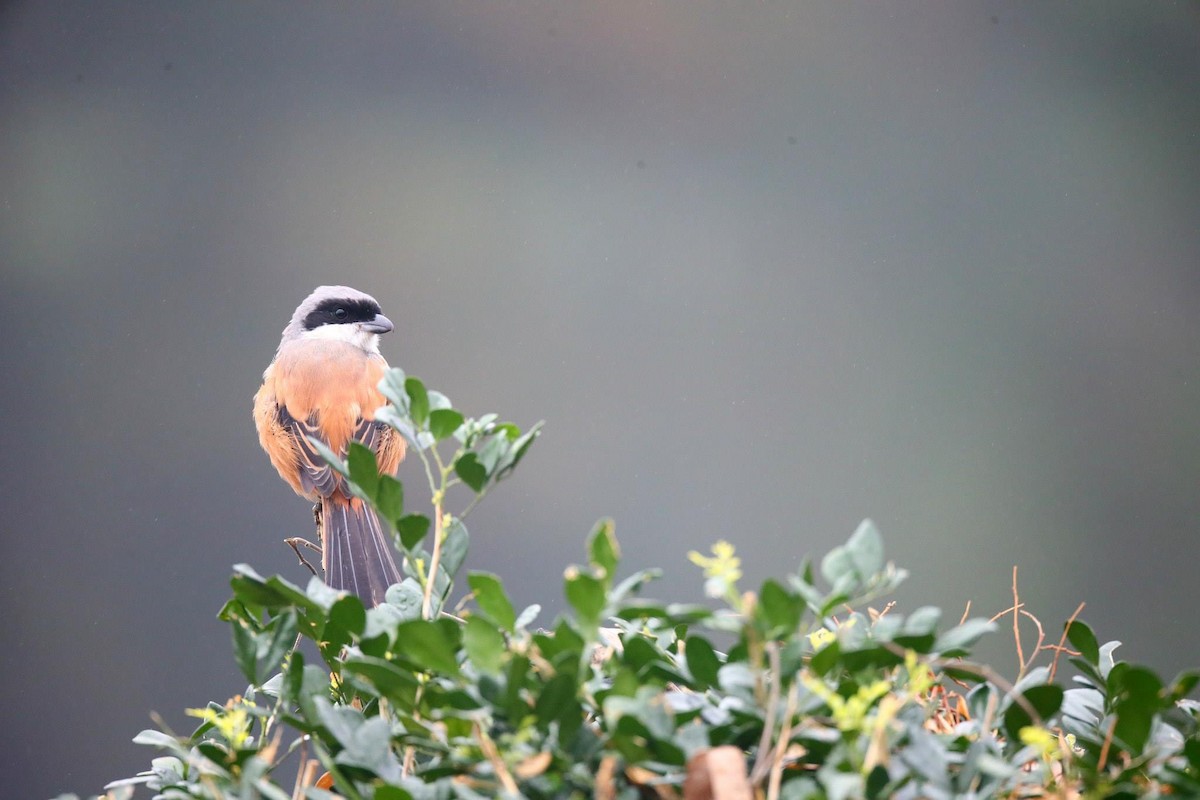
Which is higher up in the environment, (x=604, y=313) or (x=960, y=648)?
(x=604, y=313)

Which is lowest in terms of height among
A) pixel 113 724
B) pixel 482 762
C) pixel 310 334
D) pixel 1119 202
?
pixel 113 724

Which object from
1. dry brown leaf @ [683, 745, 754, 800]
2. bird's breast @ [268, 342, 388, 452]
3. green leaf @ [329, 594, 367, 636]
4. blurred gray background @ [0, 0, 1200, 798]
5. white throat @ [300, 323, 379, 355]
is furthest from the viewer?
blurred gray background @ [0, 0, 1200, 798]

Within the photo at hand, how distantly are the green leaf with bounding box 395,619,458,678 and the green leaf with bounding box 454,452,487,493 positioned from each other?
0.39 feet

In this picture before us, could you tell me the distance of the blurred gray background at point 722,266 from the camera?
259 cm

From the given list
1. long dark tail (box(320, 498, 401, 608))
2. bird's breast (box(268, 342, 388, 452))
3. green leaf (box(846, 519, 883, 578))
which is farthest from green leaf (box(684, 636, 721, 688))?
bird's breast (box(268, 342, 388, 452))

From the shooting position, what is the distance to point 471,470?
661mm

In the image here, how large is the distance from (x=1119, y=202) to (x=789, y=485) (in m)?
1.30

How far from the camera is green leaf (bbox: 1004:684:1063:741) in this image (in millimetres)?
570

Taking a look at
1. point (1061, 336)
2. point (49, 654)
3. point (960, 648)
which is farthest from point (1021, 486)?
point (49, 654)

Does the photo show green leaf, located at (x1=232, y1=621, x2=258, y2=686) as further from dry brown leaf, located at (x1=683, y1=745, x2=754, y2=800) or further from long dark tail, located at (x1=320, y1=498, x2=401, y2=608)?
long dark tail, located at (x1=320, y1=498, x2=401, y2=608)

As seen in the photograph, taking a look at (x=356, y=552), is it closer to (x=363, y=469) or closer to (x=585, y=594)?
(x=363, y=469)

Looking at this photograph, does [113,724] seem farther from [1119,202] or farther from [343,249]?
[1119,202]

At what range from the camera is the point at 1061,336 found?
9.31 feet

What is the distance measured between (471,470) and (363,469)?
0.08 metres
